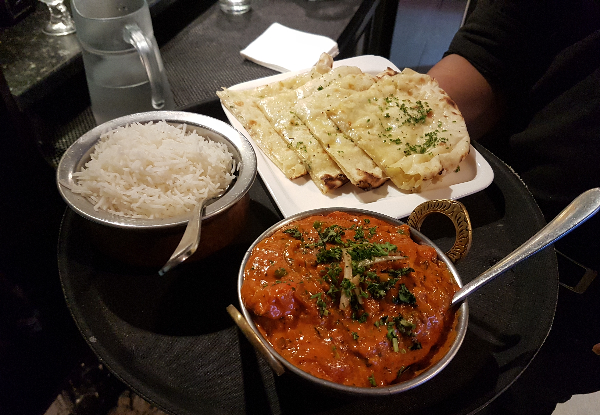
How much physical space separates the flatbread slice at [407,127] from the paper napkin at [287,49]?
24.3 inches

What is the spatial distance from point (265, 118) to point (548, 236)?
1424mm

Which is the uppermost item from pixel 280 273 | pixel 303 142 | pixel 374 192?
pixel 280 273

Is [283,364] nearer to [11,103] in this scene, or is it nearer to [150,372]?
[150,372]

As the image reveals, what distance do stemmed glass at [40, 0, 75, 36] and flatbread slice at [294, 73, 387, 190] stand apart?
1543 millimetres

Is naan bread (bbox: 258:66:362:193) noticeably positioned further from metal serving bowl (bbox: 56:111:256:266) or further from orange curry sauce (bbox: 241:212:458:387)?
orange curry sauce (bbox: 241:212:458:387)

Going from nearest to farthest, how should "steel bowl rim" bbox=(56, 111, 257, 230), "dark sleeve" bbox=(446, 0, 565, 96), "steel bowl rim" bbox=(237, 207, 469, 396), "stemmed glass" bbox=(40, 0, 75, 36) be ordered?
"steel bowl rim" bbox=(237, 207, 469, 396) < "steel bowl rim" bbox=(56, 111, 257, 230) < "dark sleeve" bbox=(446, 0, 565, 96) < "stemmed glass" bbox=(40, 0, 75, 36)

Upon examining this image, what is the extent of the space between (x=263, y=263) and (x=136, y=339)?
0.50m

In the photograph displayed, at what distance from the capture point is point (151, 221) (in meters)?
1.24

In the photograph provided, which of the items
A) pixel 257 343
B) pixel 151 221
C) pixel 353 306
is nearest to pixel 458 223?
pixel 353 306

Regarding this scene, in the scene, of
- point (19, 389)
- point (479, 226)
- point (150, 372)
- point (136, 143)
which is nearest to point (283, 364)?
point (150, 372)

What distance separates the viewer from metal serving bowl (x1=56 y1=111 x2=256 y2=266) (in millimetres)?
1244

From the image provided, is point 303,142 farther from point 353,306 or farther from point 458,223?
point 353,306

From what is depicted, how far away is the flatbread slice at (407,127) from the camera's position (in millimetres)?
1839

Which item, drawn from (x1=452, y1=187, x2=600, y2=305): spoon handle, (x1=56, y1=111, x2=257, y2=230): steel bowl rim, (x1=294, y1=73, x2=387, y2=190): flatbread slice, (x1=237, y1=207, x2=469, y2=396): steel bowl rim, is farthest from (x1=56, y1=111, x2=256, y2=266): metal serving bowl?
(x1=452, y1=187, x2=600, y2=305): spoon handle
